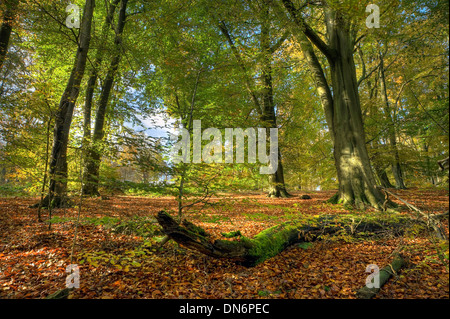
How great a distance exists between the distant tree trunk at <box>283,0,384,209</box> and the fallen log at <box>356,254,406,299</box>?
3.77 m

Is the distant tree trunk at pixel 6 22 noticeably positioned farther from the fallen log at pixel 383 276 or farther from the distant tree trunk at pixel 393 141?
the distant tree trunk at pixel 393 141


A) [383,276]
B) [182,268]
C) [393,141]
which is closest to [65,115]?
[182,268]

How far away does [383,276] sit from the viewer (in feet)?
8.80

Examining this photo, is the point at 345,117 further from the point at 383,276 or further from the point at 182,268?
the point at 182,268

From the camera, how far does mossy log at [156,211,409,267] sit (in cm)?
281

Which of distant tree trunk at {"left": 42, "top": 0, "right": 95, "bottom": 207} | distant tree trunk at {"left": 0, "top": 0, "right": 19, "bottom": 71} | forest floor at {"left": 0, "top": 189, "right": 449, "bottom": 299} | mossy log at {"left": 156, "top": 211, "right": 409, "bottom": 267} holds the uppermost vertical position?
distant tree trunk at {"left": 0, "top": 0, "right": 19, "bottom": 71}

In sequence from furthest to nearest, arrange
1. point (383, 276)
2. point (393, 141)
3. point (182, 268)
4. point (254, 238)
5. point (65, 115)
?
point (393, 141), point (65, 115), point (254, 238), point (182, 268), point (383, 276)

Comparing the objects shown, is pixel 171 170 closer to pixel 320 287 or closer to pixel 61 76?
pixel 320 287

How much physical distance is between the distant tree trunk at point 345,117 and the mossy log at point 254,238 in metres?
2.52

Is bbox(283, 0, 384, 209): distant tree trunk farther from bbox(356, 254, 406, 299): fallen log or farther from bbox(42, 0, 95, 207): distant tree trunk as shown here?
bbox(42, 0, 95, 207): distant tree trunk

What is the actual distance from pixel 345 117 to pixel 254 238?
236 inches

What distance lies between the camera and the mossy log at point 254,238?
2809 millimetres

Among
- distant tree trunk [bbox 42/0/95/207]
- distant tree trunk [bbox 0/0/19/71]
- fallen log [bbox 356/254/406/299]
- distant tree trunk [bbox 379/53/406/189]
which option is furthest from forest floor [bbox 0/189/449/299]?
distant tree trunk [bbox 379/53/406/189]

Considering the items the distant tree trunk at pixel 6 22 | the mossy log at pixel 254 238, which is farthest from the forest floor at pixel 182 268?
the distant tree trunk at pixel 6 22
